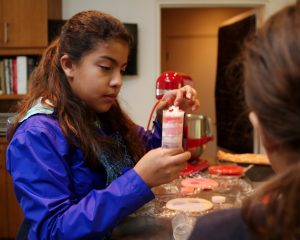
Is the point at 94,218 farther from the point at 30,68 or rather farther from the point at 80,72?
the point at 30,68

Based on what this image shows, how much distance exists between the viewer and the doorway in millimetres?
4547

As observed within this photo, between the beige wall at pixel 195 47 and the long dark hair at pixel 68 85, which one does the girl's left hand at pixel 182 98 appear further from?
the beige wall at pixel 195 47

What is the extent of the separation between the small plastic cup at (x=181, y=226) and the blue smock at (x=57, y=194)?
0.43 ft

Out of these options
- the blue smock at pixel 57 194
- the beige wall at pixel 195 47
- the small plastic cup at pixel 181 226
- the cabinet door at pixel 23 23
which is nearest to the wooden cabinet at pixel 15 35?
the cabinet door at pixel 23 23

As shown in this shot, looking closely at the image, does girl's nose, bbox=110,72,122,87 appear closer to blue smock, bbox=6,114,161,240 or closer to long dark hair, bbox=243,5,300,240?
blue smock, bbox=6,114,161,240

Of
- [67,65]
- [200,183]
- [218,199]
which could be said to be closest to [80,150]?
[67,65]

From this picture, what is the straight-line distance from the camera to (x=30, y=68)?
2838 millimetres

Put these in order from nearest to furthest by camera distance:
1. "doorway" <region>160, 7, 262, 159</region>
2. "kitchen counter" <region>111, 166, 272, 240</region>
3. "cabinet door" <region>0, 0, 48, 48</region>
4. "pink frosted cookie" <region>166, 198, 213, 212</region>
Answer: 1. "kitchen counter" <region>111, 166, 272, 240</region>
2. "pink frosted cookie" <region>166, 198, 213, 212</region>
3. "cabinet door" <region>0, 0, 48, 48</region>
4. "doorway" <region>160, 7, 262, 159</region>

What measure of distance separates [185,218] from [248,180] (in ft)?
2.15

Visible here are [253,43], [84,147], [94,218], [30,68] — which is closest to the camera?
[253,43]

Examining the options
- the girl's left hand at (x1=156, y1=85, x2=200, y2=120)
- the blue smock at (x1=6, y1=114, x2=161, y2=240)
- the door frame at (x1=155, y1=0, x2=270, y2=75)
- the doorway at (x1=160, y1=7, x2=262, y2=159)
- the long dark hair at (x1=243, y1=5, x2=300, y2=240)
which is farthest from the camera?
the doorway at (x1=160, y1=7, x2=262, y2=159)

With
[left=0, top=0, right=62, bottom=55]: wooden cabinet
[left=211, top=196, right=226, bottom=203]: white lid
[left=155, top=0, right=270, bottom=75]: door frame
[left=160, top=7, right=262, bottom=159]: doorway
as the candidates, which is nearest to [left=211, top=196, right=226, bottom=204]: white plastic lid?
[left=211, top=196, right=226, bottom=203]: white lid

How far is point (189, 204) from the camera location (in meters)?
1.20

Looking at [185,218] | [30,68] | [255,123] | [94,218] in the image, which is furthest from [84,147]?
[30,68]
